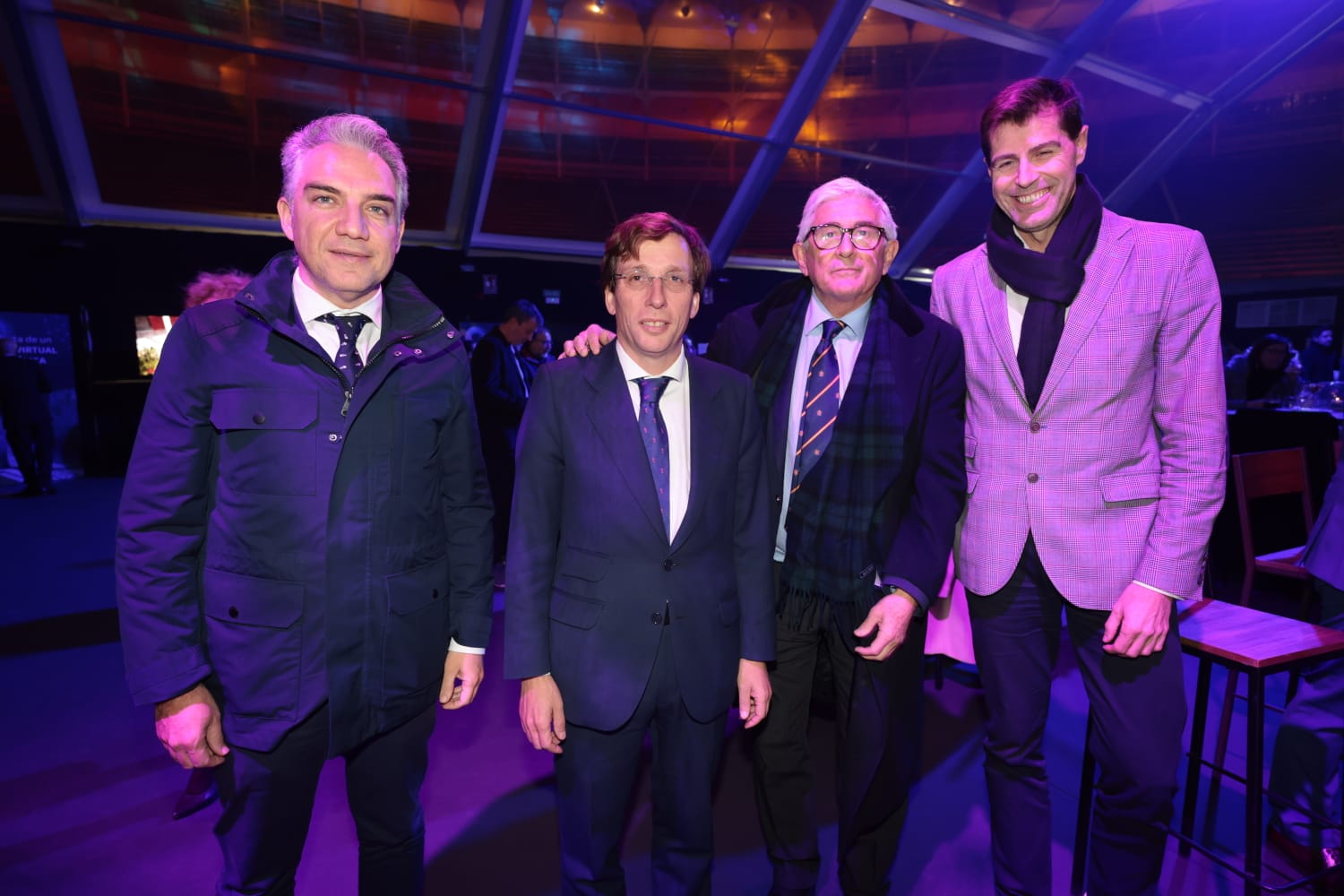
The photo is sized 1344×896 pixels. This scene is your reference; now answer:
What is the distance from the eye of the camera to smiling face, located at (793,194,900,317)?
5.04 feet

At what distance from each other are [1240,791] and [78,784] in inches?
153

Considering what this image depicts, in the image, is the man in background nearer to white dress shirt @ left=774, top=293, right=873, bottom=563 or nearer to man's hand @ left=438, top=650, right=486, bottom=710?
man's hand @ left=438, top=650, right=486, bottom=710

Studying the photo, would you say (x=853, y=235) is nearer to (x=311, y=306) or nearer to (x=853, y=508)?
(x=853, y=508)

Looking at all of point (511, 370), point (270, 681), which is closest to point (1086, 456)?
point (270, 681)

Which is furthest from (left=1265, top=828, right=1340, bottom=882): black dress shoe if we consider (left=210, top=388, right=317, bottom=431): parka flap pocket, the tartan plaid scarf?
(left=210, top=388, right=317, bottom=431): parka flap pocket

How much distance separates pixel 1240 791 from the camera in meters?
2.34

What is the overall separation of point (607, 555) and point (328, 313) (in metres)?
0.69

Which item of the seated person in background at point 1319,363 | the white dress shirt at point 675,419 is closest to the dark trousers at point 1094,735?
the white dress shirt at point 675,419

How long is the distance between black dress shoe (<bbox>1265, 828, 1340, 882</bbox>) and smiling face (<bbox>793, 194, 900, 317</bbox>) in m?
1.93

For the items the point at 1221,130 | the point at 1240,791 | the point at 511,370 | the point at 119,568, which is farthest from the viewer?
the point at 1221,130

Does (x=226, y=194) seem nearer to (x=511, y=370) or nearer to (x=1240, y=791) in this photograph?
(x=511, y=370)

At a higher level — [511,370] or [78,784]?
[511,370]

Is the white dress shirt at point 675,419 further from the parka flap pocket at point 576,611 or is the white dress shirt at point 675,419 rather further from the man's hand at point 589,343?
the parka flap pocket at point 576,611

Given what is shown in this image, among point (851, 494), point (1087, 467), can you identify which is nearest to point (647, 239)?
point (851, 494)
